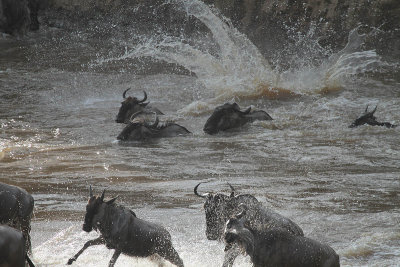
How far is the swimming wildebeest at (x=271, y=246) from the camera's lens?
15.9 ft

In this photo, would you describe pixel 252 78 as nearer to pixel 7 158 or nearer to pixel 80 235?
pixel 7 158

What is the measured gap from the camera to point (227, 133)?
43.5ft

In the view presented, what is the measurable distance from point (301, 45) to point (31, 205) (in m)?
17.6

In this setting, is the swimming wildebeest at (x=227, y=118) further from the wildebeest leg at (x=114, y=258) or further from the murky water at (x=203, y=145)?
the wildebeest leg at (x=114, y=258)

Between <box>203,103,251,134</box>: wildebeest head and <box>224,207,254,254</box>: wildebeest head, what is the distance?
27.5ft

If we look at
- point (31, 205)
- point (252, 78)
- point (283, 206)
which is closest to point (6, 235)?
point (31, 205)

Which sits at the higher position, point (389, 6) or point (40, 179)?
point (389, 6)

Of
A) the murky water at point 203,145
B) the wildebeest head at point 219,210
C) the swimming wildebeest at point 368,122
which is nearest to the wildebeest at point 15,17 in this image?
the murky water at point 203,145

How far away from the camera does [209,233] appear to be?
5.55 metres

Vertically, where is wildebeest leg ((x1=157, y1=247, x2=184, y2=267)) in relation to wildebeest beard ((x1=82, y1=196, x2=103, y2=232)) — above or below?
below

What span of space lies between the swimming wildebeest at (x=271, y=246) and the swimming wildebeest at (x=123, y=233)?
107 centimetres

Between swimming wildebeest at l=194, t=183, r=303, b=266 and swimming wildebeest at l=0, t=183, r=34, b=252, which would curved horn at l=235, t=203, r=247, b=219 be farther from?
swimming wildebeest at l=0, t=183, r=34, b=252

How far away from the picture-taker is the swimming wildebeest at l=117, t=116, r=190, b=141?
42.0 ft

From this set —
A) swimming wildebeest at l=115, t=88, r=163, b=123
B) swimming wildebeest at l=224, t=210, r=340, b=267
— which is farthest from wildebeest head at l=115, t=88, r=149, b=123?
swimming wildebeest at l=224, t=210, r=340, b=267
